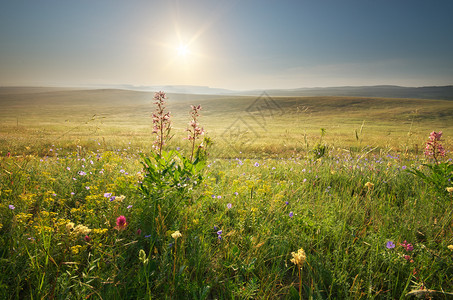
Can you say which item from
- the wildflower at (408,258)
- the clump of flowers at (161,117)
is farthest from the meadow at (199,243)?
the clump of flowers at (161,117)

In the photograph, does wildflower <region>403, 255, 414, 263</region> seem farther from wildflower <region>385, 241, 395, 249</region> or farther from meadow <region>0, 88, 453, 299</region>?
wildflower <region>385, 241, 395, 249</region>

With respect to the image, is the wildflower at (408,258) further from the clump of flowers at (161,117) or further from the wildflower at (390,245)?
the clump of flowers at (161,117)

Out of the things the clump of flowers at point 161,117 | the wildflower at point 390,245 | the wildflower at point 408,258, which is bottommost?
the wildflower at point 408,258

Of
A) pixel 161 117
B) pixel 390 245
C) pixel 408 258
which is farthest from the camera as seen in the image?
pixel 161 117

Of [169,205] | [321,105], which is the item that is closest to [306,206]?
[169,205]

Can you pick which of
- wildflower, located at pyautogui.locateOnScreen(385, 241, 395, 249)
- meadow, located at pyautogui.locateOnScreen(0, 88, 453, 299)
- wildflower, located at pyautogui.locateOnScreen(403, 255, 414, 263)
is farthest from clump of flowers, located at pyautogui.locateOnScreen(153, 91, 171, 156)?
wildflower, located at pyautogui.locateOnScreen(403, 255, 414, 263)

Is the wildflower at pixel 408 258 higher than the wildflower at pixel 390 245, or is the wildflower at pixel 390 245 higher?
the wildflower at pixel 390 245

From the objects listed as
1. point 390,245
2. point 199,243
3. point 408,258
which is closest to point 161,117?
point 199,243

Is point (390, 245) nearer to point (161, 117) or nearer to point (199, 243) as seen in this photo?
point (199, 243)

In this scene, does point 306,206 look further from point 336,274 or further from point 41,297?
point 41,297

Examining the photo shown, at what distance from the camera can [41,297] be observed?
1.68m

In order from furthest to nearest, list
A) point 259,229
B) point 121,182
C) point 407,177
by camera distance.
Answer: point 407,177 → point 121,182 → point 259,229

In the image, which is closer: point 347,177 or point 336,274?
point 336,274

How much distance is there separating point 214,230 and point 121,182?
55.3 inches
